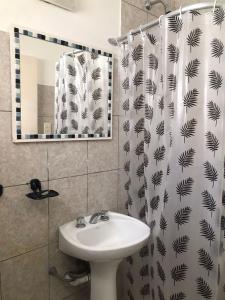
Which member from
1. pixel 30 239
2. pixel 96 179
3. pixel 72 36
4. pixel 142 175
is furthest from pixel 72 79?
pixel 30 239

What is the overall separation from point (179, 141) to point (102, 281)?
0.88 meters

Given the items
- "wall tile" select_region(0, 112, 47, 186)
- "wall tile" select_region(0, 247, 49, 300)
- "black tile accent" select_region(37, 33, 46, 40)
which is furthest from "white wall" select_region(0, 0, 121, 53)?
"wall tile" select_region(0, 247, 49, 300)

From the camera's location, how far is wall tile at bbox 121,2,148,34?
1731 mm

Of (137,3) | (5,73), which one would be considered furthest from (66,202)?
(137,3)

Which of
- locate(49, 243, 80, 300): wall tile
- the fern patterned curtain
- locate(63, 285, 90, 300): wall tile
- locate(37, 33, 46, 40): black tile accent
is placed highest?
locate(37, 33, 46, 40): black tile accent

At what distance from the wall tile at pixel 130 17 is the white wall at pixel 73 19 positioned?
0.04 meters

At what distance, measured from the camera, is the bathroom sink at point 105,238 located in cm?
123

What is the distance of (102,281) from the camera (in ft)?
4.63

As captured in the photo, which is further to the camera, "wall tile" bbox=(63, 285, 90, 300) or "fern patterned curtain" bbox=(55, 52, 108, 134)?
"wall tile" bbox=(63, 285, 90, 300)

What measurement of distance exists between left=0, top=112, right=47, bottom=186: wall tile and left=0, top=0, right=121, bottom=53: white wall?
485 millimetres

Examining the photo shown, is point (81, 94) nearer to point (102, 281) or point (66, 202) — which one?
point (66, 202)

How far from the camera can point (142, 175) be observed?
66.1 inches

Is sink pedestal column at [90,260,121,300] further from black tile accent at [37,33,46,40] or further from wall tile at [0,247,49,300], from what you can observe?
black tile accent at [37,33,46,40]

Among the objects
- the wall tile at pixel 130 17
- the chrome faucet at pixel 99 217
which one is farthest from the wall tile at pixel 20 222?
the wall tile at pixel 130 17
